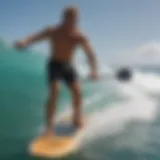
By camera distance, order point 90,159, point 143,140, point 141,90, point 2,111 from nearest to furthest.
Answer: point 90,159
point 143,140
point 2,111
point 141,90

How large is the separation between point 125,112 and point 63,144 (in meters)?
0.45

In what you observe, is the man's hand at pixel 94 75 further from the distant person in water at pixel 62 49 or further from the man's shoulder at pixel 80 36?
the man's shoulder at pixel 80 36

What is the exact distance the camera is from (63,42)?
76.5 inches

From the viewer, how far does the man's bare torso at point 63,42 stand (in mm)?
1938

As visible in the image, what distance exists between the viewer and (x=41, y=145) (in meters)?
1.93

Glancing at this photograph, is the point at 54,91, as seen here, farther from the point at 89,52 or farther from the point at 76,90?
the point at 89,52

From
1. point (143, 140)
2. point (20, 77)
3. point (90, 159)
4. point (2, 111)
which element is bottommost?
point (90, 159)

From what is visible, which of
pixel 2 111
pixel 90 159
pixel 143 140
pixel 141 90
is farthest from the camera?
pixel 141 90

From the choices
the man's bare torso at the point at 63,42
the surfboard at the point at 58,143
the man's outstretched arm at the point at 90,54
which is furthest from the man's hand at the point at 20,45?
the surfboard at the point at 58,143

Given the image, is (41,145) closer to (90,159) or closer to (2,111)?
(90,159)

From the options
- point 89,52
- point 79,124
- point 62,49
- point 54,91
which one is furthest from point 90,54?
point 79,124

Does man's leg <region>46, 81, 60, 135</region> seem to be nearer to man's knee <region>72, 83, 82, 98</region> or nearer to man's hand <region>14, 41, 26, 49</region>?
man's knee <region>72, 83, 82, 98</region>

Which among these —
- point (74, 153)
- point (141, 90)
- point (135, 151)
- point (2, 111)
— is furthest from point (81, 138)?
point (141, 90)

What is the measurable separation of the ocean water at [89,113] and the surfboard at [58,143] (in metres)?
0.03
